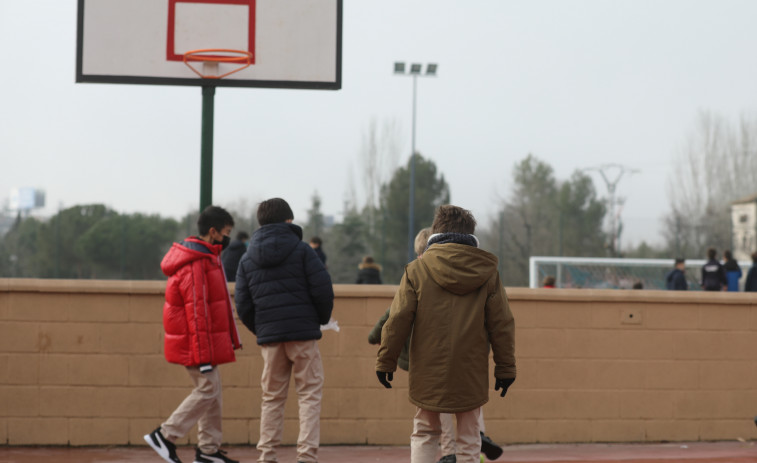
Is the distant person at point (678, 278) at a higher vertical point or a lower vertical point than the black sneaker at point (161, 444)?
higher

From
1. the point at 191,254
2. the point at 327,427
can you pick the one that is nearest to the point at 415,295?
the point at 191,254

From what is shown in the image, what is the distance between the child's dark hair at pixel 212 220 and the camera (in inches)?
225

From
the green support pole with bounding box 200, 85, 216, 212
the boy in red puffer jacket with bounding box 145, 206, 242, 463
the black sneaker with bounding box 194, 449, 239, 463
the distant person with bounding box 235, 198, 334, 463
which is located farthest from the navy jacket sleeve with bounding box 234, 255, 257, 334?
the green support pole with bounding box 200, 85, 216, 212

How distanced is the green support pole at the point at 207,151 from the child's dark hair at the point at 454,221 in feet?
8.04

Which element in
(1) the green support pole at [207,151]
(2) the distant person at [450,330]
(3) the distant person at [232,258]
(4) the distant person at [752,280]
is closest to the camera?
(2) the distant person at [450,330]

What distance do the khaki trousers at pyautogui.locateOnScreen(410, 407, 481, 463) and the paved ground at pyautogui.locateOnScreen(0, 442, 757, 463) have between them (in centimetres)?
179

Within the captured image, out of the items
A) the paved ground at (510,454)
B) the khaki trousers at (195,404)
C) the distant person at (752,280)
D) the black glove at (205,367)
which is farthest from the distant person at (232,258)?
the distant person at (752,280)

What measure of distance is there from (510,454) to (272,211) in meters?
2.77

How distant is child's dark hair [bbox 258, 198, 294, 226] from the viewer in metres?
5.50

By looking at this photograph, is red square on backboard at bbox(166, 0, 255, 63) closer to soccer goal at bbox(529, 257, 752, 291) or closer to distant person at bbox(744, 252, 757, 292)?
distant person at bbox(744, 252, 757, 292)

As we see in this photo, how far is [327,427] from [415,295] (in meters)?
2.71

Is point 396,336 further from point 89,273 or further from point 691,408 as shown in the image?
point 89,273

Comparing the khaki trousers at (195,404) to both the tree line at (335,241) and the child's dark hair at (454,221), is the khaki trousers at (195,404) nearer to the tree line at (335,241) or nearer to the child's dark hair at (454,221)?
the child's dark hair at (454,221)

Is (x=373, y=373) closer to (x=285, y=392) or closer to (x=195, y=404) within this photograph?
(x=285, y=392)
